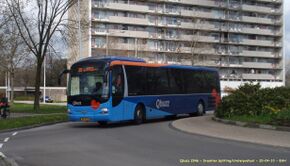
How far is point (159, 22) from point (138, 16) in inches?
168

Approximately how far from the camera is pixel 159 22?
302ft

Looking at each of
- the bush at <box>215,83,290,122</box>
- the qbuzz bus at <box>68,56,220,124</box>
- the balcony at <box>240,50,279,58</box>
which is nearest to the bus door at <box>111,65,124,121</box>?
the qbuzz bus at <box>68,56,220,124</box>

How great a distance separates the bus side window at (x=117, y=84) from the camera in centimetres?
2211

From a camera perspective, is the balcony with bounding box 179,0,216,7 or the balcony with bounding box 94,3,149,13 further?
the balcony with bounding box 179,0,216,7

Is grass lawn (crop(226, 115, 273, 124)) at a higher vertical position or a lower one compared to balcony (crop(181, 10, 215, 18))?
lower

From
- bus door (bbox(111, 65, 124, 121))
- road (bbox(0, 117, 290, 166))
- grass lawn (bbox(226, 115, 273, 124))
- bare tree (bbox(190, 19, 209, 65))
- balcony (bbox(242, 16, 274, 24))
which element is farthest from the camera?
balcony (bbox(242, 16, 274, 24))

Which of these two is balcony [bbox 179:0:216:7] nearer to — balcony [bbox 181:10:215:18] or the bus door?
balcony [bbox 181:10:215:18]

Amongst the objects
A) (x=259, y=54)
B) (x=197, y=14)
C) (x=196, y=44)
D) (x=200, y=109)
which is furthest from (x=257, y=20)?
(x=200, y=109)

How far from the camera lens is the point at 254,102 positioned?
2269 centimetres

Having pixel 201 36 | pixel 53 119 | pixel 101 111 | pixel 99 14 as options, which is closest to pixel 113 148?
pixel 101 111

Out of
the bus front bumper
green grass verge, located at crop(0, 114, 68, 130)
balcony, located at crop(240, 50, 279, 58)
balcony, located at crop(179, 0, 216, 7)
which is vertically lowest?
→ green grass verge, located at crop(0, 114, 68, 130)

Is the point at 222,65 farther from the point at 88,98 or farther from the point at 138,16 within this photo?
the point at 88,98

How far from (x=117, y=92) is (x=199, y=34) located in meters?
72.5

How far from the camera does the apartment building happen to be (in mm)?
85000
